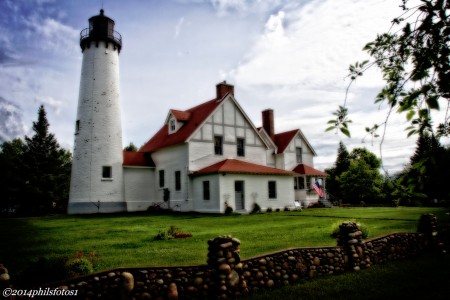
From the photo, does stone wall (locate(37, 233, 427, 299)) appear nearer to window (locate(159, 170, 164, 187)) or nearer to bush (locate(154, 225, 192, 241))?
bush (locate(154, 225, 192, 241))

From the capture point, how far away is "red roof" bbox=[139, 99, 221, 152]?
27.2 meters

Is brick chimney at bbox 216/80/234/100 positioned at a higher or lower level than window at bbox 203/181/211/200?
higher

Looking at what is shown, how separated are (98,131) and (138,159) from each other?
4953mm

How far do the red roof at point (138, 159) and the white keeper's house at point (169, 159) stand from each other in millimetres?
93

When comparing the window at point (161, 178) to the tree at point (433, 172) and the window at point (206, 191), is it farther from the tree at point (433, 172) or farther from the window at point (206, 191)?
the tree at point (433, 172)

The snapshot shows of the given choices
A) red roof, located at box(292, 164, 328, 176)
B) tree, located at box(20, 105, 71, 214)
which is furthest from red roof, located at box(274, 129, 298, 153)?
tree, located at box(20, 105, 71, 214)

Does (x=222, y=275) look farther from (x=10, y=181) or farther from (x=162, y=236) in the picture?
(x=10, y=181)

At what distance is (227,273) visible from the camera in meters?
6.95

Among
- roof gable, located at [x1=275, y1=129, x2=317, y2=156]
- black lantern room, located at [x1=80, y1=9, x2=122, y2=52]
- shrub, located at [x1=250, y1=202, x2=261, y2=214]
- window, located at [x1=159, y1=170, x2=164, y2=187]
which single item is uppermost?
black lantern room, located at [x1=80, y1=9, x2=122, y2=52]

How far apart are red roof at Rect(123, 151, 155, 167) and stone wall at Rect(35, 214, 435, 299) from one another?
2313 cm

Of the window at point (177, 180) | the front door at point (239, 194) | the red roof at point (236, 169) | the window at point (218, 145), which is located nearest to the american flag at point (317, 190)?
the red roof at point (236, 169)

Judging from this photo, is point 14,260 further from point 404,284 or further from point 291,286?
point 404,284

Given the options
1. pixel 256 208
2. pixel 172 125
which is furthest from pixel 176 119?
pixel 256 208

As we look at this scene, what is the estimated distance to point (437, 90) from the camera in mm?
3141
